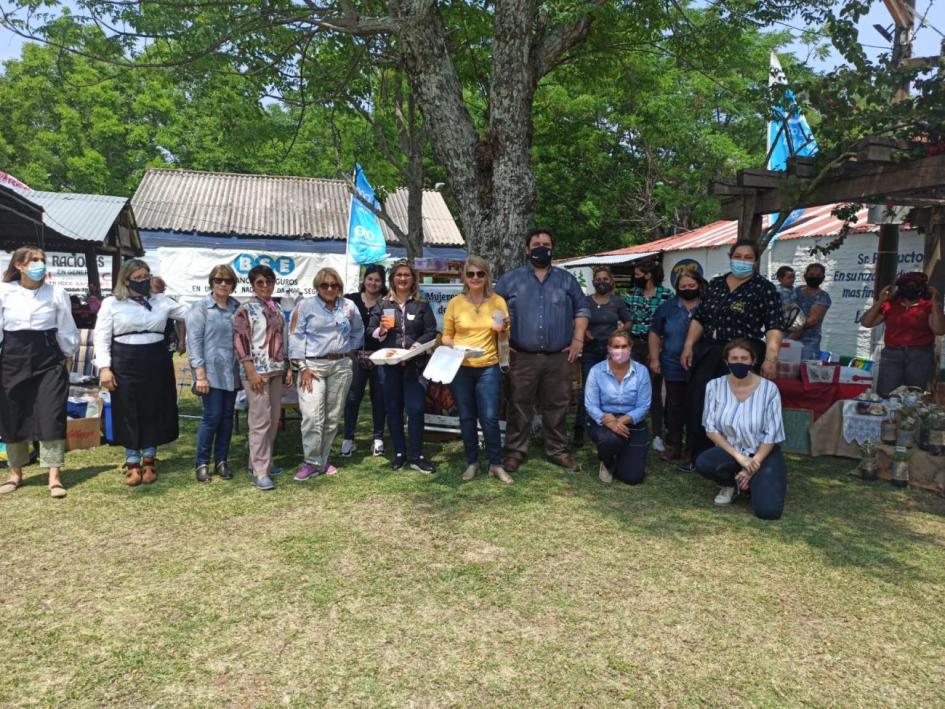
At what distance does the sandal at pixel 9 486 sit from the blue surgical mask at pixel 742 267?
5.76 metres

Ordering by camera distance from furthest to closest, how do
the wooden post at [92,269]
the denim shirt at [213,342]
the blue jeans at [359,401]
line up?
the wooden post at [92,269] → the blue jeans at [359,401] → the denim shirt at [213,342]

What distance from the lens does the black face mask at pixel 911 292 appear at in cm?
603

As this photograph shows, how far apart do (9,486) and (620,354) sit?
188 inches

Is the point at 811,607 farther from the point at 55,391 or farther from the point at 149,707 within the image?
the point at 55,391

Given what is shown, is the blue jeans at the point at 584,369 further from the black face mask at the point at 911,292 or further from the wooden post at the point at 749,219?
the black face mask at the point at 911,292

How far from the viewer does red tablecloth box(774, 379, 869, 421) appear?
629 cm

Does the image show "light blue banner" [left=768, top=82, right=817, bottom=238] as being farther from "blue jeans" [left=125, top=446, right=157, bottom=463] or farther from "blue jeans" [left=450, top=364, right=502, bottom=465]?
"blue jeans" [left=125, top=446, right=157, bottom=463]

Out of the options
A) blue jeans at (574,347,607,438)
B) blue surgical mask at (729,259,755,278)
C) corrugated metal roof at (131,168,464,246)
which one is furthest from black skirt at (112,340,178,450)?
corrugated metal roof at (131,168,464,246)

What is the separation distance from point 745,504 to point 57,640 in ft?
14.1

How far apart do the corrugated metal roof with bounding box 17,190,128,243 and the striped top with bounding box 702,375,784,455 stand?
1042 centimetres

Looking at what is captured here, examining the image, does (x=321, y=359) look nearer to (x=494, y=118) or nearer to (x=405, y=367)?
(x=405, y=367)

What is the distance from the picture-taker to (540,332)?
213 inches

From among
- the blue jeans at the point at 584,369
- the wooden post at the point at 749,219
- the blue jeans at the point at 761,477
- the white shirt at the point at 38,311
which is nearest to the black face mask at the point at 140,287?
the white shirt at the point at 38,311

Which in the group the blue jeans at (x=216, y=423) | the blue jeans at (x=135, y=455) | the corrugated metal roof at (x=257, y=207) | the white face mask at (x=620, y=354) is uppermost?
the corrugated metal roof at (x=257, y=207)
